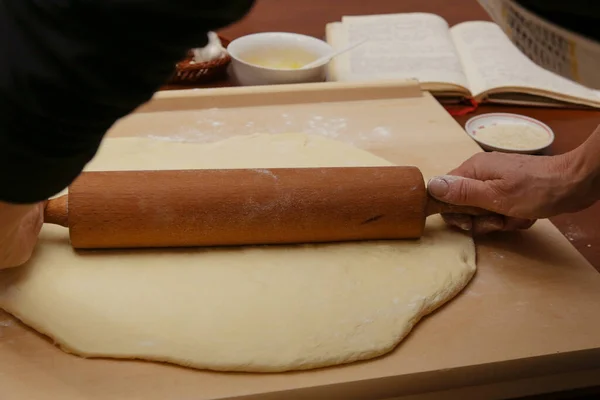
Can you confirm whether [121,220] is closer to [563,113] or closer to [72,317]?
[72,317]

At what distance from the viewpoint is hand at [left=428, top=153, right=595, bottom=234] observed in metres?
1.25

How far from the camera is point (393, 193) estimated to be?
50.5 inches

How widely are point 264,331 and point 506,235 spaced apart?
651mm

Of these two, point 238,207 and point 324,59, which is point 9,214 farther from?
point 324,59

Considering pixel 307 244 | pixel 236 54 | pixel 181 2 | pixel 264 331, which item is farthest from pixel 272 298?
pixel 236 54

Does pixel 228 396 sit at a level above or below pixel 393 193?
below

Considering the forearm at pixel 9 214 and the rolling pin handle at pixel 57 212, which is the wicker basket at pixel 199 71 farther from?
the forearm at pixel 9 214

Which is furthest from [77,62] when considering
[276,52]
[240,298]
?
[276,52]

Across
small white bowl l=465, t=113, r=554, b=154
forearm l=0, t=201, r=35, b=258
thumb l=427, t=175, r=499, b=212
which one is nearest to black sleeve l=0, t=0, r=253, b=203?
forearm l=0, t=201, r=35, b=258

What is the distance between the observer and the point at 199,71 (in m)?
2.02

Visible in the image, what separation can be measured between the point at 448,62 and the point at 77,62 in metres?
1.85

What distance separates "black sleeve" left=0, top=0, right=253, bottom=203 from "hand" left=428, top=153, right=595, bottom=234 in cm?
Answer: 86

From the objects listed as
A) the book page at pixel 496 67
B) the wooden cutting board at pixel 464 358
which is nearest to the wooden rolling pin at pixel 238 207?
the wooden cutting board at pixel 464 358

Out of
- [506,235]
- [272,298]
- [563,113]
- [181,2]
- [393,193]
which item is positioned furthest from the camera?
[563,113]
